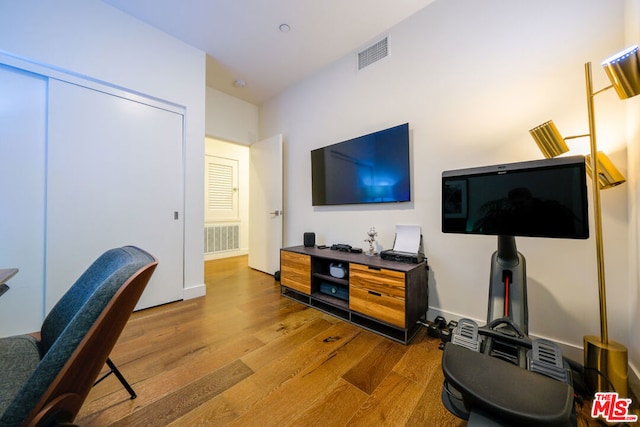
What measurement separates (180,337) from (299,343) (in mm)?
957

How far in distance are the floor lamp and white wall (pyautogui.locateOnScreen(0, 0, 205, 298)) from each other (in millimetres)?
3122

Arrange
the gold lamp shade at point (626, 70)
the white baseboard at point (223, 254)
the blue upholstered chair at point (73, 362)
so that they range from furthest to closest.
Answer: the white baseboard at point (223, 254) < the gold lamp shade at point (626, 70) < the blue upholstered chair at point (73, 362)

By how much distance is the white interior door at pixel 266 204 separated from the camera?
3383 mm

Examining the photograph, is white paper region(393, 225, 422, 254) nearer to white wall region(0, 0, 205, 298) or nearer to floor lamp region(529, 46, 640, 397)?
floor lamp region(529, 46, 640, 397)

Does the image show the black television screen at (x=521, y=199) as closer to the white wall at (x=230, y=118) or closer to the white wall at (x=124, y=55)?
the white wall at (x=124, y=55)

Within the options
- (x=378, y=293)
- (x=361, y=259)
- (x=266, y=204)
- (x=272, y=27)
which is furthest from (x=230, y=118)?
(x=378, y=293)

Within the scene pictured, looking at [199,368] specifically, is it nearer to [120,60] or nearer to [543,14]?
[120,60]

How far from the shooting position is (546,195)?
116cm

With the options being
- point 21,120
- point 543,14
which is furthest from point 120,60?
point 543,14

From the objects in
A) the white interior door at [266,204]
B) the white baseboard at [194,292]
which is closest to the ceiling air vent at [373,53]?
the white interior door at [266,204]

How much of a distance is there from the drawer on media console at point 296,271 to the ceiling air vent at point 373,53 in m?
2.19

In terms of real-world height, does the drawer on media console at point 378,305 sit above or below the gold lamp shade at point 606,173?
below

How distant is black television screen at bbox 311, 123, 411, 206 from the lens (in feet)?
7.10

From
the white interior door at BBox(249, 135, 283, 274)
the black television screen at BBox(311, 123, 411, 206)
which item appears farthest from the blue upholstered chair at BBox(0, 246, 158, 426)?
the white interior door at BBox(249, 135, 283, 274)
